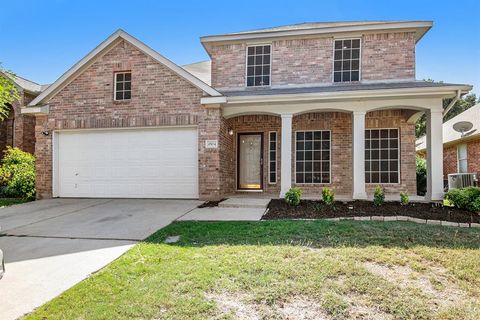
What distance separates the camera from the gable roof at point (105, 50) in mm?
9297

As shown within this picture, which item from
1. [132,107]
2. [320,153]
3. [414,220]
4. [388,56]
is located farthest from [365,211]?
[132,107]

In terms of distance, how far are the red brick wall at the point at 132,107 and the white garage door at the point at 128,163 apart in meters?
0.33

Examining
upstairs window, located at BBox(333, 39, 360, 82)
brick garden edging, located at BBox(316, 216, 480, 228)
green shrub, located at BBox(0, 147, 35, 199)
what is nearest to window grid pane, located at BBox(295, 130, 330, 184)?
upstairs window, located at BBox(333, 39, 360, 82)

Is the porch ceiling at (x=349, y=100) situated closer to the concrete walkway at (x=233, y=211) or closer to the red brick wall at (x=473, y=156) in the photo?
the concrete walkway at (x=233, y=211)

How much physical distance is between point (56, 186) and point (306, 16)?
12376 mm

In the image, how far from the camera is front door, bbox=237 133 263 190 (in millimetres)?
11383

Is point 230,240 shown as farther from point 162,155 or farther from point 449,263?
point 162,155

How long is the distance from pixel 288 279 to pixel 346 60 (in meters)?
9.47

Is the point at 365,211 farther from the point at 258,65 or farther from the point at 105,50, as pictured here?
the point at 105,50

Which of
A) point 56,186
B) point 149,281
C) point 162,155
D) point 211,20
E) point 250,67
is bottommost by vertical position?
point 149,281

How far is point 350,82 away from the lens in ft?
34.6

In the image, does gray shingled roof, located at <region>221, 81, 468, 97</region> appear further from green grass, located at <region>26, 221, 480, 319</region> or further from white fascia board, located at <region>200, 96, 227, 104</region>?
green grass, located at <region>26, 221, 480, 319</region>

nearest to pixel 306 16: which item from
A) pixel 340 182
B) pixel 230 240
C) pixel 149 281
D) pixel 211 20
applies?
pixel 211 20

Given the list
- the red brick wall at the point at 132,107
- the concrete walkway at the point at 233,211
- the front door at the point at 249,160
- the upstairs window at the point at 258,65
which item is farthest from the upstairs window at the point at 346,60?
the concrete walkway at the point at 233,211
